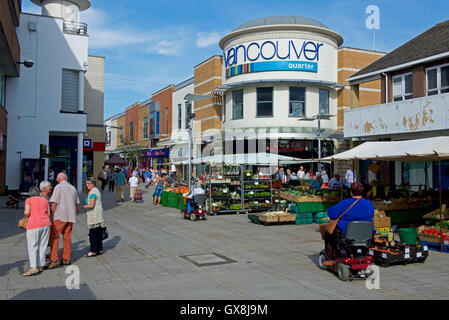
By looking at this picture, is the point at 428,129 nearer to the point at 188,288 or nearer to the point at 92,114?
the point at 188,288

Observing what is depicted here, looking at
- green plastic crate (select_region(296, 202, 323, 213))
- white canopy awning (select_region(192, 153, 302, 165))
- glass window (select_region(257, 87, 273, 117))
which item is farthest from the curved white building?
green plastic crate (select_region(296, 202, 323, 213))

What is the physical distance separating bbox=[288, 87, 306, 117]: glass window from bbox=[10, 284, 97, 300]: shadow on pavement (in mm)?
25013

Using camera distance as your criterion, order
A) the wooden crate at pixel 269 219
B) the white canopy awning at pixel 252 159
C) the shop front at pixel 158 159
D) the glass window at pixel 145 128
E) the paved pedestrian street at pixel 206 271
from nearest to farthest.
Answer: the paved pedestrian street at pixel 206 271, the wooden crate at pixel 269 219, the white canopy awning at pixel 252 159, the shop front at pixel 158 159, the glass window at pixel 145 128

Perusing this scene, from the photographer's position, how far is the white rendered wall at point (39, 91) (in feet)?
84.7

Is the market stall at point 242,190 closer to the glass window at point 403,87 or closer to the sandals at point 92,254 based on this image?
the glass window at point 403,87

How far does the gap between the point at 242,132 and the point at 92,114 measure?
17.1 meters

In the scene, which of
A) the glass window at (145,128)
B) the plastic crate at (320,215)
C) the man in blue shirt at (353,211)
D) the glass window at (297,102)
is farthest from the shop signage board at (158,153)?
the man in blue shirt at (353,211)

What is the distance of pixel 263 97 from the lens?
1193 inches

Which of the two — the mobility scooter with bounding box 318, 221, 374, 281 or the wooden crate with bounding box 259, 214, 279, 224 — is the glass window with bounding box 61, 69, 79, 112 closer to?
the wooden crate with bounding box 259, 214, 279, 224

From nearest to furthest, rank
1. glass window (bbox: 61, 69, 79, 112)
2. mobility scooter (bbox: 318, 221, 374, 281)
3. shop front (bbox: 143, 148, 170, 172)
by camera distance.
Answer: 1. mobility scooter (bbox: 318, 221, 374, 281)
2. glass window (bbox: 61, 69, 79, 112)
3. shop front (bbox: 143, 148, 170, 172)

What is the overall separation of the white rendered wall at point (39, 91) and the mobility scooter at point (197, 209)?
15.1m

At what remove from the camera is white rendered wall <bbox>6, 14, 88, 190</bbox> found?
1017 inches

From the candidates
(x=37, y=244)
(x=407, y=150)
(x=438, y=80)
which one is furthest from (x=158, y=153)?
(x=37, y=244)
